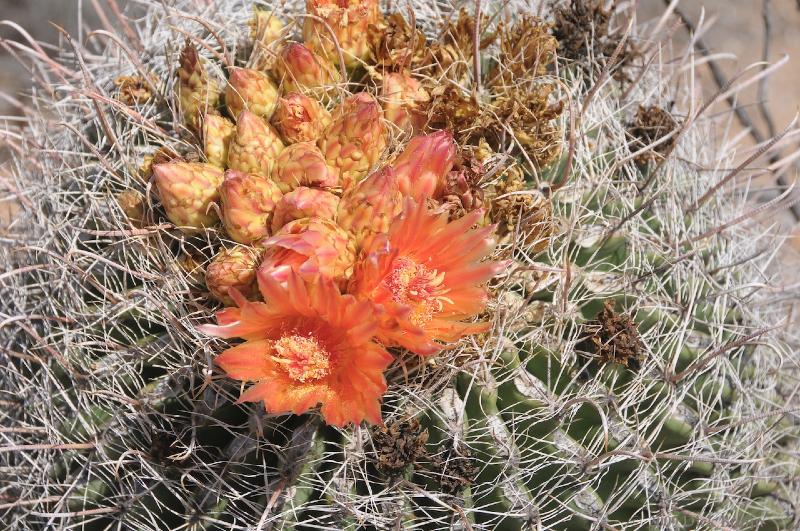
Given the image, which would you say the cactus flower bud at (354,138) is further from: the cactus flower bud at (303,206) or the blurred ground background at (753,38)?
the blurred ground background at (753,38)

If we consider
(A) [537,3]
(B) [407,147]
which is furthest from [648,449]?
(A) [537,3]

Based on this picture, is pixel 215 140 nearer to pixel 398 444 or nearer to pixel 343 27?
pixel 343 27

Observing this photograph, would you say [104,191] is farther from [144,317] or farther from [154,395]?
[154,395]

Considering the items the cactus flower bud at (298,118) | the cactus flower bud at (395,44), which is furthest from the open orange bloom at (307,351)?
the cactus flower bud at (395,44)

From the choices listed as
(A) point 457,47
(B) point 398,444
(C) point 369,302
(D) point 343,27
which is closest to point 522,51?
(A) point 457,47

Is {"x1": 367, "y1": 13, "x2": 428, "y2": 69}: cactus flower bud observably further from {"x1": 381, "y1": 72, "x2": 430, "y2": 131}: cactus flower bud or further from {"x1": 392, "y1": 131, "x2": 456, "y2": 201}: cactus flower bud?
{"x1": 392, "y1": 131, "x2": 456, "y2": 201}: cactus flower bud
